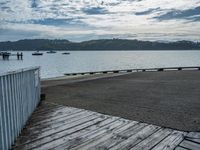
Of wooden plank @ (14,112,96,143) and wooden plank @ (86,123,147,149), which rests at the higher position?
wooden plank @ (86,123,147,149)

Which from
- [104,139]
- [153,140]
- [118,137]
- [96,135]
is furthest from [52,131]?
[153,140]

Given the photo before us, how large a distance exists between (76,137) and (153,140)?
1.51 m

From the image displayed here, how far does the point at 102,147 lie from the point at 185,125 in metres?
2.47

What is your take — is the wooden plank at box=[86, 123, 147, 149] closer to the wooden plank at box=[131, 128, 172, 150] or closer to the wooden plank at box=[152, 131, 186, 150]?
the wooden plank at box=[131, 128, 172, 150]

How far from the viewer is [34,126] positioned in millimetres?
5945

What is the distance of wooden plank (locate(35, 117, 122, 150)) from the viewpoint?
4723mm

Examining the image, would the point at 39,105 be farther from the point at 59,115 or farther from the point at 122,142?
the point at 122,142

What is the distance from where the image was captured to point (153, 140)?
5.00 metres

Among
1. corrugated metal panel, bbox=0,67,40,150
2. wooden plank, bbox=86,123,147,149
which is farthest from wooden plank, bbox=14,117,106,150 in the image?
wooden plank, bbox=86,123,147,149

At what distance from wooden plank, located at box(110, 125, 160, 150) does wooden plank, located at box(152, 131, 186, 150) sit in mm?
397

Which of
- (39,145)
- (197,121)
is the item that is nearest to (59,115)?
(39,145)

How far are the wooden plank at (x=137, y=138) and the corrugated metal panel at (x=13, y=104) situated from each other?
1865 mm

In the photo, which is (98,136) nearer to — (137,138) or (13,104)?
(137,138)

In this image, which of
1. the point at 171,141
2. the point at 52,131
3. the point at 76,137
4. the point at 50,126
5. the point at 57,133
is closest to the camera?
the point at 171,141
